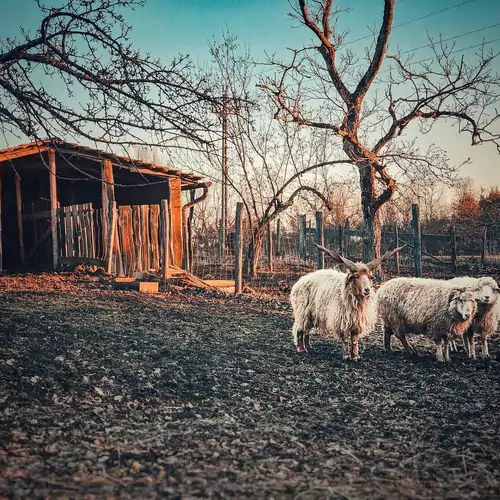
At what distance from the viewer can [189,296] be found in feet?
36.4

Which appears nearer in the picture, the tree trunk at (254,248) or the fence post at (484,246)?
the tree trunk at (254,248)

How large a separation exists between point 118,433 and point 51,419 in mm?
607

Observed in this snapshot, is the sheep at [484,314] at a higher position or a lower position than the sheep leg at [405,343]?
higher

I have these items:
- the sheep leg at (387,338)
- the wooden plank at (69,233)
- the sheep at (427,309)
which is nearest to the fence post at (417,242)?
the sheep at (427,309)

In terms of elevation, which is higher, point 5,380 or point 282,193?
point 282,193

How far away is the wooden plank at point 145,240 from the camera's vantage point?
12697 millimetres

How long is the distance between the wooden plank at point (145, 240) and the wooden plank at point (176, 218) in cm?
283

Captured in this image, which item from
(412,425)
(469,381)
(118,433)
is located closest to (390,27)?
(469,381)

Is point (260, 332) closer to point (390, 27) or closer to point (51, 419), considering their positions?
point (51, 419)

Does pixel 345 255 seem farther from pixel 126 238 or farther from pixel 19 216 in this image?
pixel 19 216

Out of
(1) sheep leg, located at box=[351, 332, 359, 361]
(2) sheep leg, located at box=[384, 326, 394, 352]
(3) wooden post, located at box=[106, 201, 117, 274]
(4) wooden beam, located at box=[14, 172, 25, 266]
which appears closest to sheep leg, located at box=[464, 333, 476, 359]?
(2) sheep leg, located at box=[384, 326, 394, 352]

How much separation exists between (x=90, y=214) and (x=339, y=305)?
9.36m

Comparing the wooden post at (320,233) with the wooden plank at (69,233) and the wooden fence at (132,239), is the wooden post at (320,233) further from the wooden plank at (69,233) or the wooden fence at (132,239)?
the wooden plank at (69,233)

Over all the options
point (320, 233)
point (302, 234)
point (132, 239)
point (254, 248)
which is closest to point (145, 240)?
point (132, 239)
